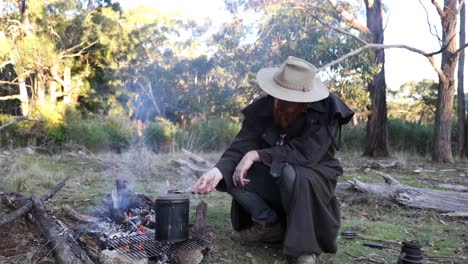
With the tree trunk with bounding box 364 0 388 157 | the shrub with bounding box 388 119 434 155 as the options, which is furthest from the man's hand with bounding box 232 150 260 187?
the shrub with bounding box 388 119 434 155

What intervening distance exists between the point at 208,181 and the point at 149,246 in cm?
54

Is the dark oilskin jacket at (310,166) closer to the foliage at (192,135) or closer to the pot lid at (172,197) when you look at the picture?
the pot lid at (172,197)

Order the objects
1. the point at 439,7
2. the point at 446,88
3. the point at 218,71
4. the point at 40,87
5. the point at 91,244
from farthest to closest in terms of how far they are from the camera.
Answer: the point at 218,71
the point at 40,87
the point at 446,88
the point at 439,7
the point at 91,244

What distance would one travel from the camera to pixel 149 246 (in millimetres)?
2213

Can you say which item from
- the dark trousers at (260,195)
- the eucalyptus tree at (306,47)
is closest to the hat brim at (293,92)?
the dark trousers at (260,195)

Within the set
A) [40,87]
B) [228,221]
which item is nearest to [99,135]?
[40,87]

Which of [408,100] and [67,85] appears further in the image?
[408,100]

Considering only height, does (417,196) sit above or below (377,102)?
below

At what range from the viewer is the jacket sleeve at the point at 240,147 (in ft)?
7.87

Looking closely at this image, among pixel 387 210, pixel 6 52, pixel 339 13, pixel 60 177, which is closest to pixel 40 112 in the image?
pixel 6 52

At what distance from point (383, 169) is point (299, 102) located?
620 centimetres

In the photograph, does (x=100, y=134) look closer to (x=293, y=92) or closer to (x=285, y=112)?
(x=285, y=112)

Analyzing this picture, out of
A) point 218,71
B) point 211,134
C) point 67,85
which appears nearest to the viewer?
point 211,134

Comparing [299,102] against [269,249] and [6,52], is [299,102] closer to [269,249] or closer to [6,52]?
[269,249]
